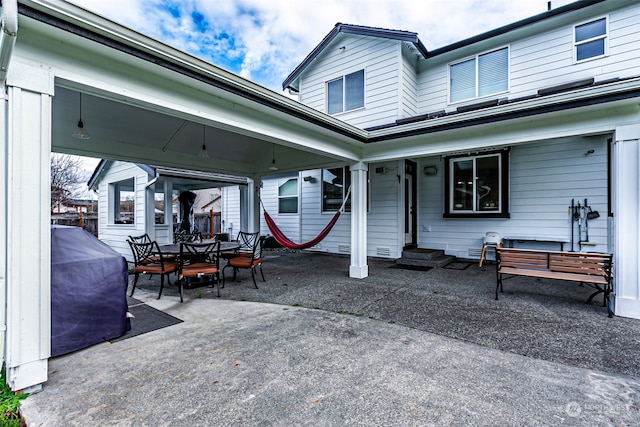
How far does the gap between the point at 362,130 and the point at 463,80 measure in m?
3.87

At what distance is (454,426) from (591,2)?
797cm

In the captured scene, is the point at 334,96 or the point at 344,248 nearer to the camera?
the point at 344,248

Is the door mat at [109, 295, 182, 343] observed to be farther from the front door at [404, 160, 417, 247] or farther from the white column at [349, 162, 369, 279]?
the front door at [404, 160, 417, 247]

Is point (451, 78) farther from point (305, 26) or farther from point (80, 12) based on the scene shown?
point (80, 12)

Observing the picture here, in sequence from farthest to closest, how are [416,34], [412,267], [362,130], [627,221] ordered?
[416,34]
[412,267]
[362,130]
[627,221]

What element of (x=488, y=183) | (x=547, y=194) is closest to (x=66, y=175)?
(x=488, y=183)

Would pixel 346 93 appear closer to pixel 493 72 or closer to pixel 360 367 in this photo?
pixel 493 72

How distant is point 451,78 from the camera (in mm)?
7480

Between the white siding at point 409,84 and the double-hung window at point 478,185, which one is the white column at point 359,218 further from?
the double-hung window at point 478,185

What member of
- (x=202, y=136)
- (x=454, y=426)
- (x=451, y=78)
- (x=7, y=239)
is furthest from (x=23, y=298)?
(x=451, y=78)

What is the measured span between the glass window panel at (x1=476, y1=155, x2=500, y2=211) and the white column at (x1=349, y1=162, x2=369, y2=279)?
3.14 metres

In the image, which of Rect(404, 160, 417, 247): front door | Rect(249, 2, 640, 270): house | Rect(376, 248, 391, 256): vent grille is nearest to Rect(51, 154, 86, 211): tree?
Rect(249, 2, 640, 270): house

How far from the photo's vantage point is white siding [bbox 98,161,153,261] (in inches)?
320

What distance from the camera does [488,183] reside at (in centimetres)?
693
